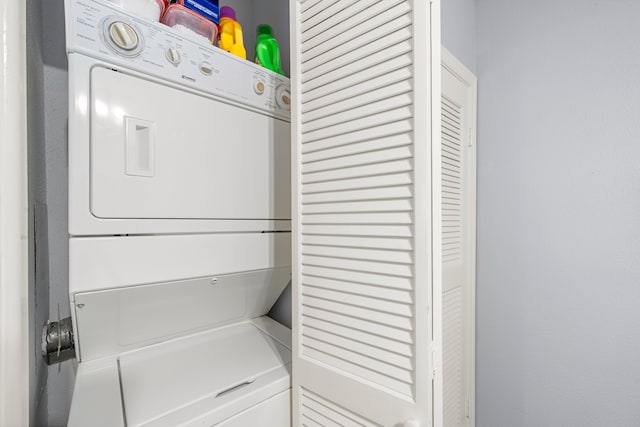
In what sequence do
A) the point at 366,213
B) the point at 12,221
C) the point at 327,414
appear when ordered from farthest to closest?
the point at 327,414
the point at 366,213
the point at 12,221

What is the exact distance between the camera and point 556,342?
1.56 m

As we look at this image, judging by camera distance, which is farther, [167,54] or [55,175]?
[55,175]

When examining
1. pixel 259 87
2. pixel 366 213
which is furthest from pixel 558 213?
pixel 259 87

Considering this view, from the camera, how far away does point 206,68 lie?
45.3 inches

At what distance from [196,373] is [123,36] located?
1.17 meters

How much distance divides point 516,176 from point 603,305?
751 mm

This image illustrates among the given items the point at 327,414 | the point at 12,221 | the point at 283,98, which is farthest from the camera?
the point at 283,98

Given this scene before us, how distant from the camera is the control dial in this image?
92cm

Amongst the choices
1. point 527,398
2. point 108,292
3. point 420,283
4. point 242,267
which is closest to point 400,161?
point 420,283

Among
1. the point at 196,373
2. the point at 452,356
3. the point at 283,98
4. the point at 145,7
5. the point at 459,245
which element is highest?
the point at 145,7

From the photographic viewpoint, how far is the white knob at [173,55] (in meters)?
1.05

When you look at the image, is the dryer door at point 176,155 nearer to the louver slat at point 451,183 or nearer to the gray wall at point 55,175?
the gray wall at point 55,175

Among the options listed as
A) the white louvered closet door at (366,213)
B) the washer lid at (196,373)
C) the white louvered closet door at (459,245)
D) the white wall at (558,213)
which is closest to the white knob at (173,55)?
the white louvered closet door at (366,213)

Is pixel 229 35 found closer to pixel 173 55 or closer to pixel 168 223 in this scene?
pixel 173 55
